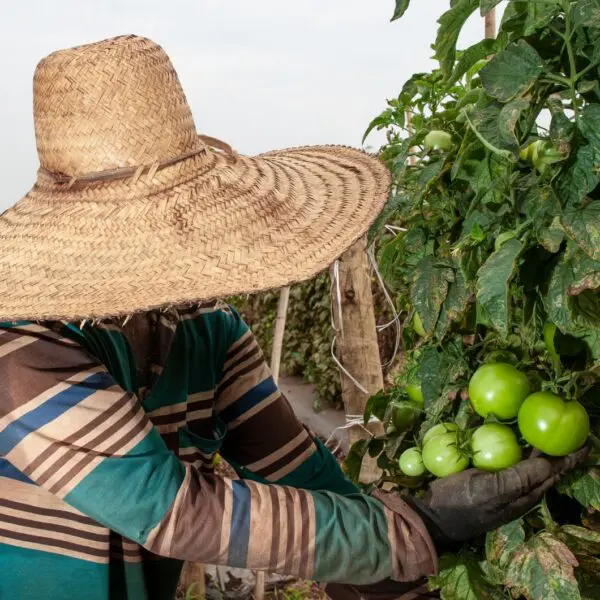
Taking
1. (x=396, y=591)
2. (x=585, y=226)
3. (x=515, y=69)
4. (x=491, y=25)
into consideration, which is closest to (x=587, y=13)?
(x=515, y=69)

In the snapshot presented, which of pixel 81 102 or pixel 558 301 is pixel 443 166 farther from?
pixel 81 102

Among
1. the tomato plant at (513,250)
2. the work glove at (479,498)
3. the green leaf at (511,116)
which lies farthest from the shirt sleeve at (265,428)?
the green leaf at (511,116)

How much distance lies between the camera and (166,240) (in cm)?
146

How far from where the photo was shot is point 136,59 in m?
1.51

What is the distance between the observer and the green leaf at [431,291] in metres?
1.38

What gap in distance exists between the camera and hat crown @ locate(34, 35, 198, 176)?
149 cm

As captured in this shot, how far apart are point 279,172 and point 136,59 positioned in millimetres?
387

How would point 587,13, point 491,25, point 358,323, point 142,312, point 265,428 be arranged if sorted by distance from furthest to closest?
1. point 491,25
2. point 358,323
3. point 265,428
4. point 142,312
5. point 587,13

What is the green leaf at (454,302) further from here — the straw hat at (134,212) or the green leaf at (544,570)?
the green leaf at (544,570)

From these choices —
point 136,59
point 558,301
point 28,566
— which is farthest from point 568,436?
point 28,566

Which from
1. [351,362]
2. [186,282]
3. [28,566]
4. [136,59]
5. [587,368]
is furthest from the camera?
[351,362]

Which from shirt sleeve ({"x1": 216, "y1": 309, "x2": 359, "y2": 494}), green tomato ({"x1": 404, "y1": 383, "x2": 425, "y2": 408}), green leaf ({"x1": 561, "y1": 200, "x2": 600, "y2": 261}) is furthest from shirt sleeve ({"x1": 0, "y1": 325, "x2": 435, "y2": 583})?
green leaf ({"x1": 561, "y1": 200, "x2": 600, "y2": 261})

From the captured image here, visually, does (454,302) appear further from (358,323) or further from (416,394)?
(358,323)

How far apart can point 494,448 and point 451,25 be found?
64 centimetres
